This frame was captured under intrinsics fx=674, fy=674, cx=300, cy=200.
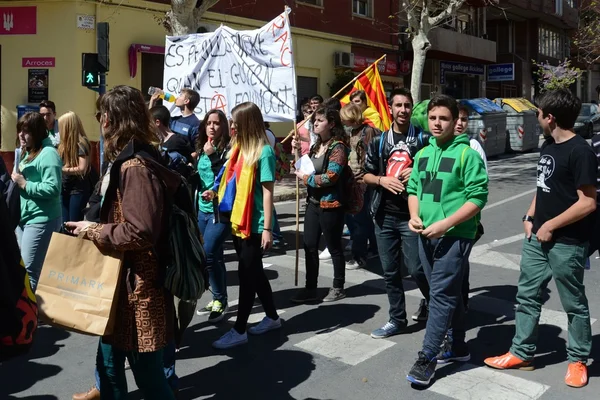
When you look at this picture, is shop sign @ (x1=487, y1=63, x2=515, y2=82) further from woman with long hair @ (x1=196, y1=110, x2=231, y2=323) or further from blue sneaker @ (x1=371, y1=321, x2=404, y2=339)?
blue sneaker @ (x1=371, y1=321, x2=404, y2=339)

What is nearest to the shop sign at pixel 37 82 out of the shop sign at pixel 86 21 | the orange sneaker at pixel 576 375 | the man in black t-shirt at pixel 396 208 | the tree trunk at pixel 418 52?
the shop sign at pixel 86 21

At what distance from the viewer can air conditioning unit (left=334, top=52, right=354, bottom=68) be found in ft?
74.0

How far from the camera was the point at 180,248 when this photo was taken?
126 inches

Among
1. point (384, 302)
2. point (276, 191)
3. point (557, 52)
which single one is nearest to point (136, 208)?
point (384, 302)

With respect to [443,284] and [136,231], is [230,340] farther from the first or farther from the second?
[136,231]

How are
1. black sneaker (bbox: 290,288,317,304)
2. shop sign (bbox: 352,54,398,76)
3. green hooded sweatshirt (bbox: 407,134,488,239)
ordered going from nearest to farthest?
green hooded sweatshirt (bbox: 407,134,488,239) < black sneaker (bbox: 290,288,317,304) < shop sign (bbox: 352,54,398,76)

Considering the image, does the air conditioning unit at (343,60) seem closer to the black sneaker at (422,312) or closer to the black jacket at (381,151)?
the black jacket at (381,151)

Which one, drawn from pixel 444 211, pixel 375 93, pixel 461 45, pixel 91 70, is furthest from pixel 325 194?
pixel 461 45

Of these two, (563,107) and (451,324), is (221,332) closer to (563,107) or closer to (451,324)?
(451,324)

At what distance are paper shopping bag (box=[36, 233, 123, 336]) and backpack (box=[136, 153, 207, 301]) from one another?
25 cm

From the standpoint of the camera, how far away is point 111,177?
311 cm

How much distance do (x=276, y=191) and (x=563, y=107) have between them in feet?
33.1

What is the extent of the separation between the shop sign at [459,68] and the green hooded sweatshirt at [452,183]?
91.5 ft

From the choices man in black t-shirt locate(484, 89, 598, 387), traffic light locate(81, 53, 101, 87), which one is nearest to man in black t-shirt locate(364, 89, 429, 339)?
man in black t-shirt locate(484, 89, 598, 387)
